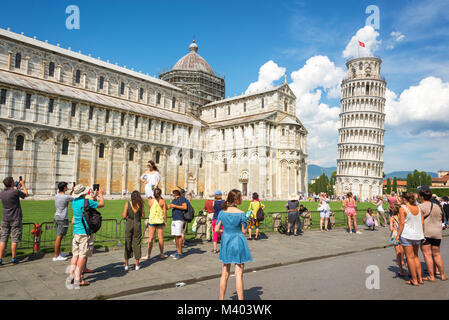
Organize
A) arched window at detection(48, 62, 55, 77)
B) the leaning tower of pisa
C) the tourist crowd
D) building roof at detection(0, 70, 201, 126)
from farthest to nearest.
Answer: the leaning tower of pisa, arched window at detection(48, 62, 55, 77), building roof at detection(0, 70, 201, 126), the tourist crowd

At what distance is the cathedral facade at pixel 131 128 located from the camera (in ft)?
108

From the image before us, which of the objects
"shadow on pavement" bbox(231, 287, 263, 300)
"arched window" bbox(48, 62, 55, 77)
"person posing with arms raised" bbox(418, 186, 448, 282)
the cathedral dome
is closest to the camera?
"shadow on pavement" bbox(231, 287, 263, 300)

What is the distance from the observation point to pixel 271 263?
875cm

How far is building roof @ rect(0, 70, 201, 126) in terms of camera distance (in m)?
33.2

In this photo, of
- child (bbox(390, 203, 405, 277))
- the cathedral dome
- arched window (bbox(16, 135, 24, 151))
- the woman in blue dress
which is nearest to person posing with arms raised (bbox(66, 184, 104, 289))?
the woman in blue dress

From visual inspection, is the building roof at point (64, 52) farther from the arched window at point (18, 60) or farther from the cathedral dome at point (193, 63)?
the cathedral dome at point (193, 63)

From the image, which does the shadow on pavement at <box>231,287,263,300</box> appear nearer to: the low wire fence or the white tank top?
the white tank top

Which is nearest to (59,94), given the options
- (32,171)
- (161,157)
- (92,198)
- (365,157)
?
(32,171)

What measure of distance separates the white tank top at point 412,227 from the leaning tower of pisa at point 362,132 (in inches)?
2772

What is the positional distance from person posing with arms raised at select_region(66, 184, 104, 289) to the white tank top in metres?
7.49

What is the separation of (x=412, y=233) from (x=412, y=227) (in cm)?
14

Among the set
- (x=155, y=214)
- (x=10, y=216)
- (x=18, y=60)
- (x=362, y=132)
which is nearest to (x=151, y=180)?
(x=155, y=214)

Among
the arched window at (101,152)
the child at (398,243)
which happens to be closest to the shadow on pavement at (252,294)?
the child at (398,243)
